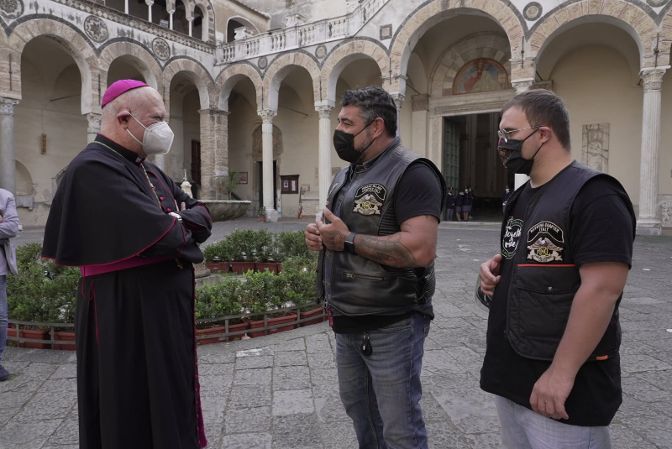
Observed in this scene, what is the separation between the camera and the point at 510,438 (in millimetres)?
1698

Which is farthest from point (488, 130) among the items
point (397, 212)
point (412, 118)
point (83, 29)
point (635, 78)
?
point (397, 212)

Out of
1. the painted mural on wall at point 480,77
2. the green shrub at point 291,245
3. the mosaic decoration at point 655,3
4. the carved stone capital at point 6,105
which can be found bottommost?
the green shrub at point 291,245

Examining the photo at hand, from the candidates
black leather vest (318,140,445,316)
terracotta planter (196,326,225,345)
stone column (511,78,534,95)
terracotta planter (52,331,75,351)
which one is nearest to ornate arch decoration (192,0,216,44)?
stone column (511,78,534,95)

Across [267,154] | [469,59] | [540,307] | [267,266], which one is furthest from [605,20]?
[540,307]

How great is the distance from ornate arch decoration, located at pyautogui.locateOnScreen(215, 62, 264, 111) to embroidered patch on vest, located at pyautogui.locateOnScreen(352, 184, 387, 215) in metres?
19.0

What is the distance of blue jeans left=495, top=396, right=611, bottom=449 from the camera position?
4.65 ft

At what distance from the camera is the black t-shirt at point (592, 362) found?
133 centimetres

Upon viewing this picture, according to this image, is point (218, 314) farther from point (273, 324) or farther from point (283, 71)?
point (283, 71)

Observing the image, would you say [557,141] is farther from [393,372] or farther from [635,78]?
[635,78]

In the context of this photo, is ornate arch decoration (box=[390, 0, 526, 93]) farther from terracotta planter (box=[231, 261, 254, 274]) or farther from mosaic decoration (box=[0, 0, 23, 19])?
mosaic decoration (box=[0, 0, 23, 19])

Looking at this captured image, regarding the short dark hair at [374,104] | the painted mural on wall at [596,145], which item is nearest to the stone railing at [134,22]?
the painted mural on wall at [596,145]

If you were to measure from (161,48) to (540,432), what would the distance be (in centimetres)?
2044

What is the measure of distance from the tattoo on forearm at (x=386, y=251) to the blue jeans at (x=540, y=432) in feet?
2.09

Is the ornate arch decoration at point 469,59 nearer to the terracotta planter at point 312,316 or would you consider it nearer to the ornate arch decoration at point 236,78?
the ornate arch decoration at point 236,78
